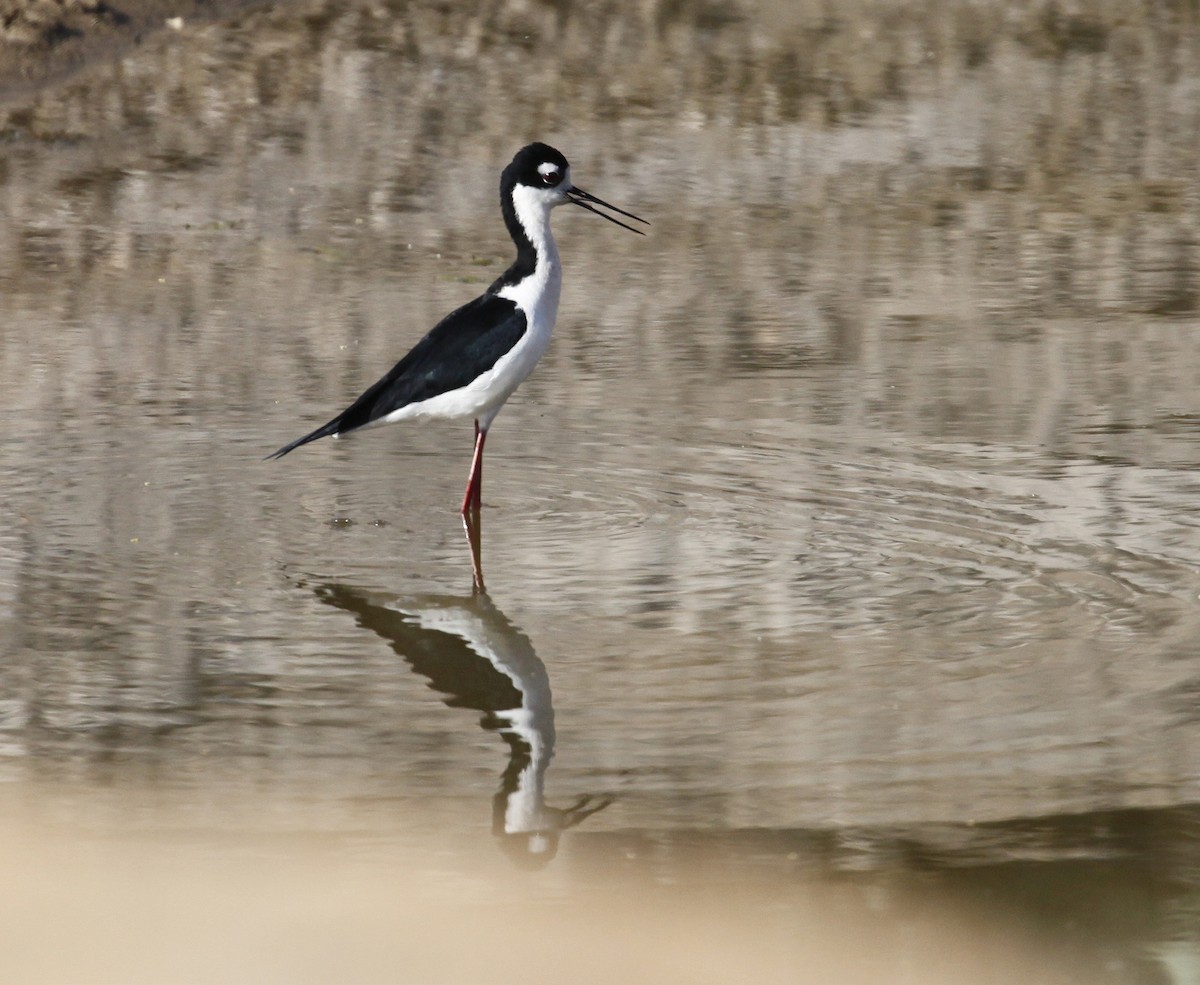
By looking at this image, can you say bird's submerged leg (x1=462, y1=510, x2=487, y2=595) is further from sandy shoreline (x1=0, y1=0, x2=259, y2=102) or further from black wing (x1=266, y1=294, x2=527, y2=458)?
sandy shoreline (x1=0, y1=0, x2=259, y2=102)

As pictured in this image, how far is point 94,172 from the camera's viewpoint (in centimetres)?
1204

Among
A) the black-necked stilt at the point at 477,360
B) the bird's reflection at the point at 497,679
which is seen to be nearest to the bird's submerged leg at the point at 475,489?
the black-necked stilt at the point at 477,360

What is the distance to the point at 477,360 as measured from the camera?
271 inches

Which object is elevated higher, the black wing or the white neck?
the white neck

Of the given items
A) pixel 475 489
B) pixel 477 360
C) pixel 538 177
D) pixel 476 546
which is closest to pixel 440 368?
pixel 477 360

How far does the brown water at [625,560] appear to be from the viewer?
4.10m

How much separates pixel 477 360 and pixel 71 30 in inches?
344

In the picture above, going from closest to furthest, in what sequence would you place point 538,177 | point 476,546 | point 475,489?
point 476,546 < point 475,489 < point 538,177

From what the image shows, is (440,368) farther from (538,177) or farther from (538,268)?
(538,177)

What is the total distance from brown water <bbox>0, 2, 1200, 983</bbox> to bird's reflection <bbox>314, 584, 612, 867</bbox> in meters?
0.02

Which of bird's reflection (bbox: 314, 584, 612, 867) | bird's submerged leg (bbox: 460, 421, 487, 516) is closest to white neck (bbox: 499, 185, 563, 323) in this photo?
bird's submerged leg (bbox: 460, 421, 487, 516)

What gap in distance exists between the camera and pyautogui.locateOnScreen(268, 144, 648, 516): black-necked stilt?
6852 millimetres

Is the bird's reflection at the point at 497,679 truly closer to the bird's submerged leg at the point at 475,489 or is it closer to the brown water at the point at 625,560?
the brown water at the point at 625,560

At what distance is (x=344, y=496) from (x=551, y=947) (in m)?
3.22
